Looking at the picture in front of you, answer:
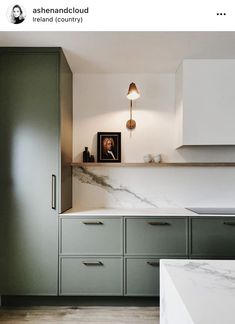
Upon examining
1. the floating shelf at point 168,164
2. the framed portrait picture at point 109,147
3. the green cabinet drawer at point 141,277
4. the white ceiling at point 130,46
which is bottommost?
the green cabinet drawer at point 141,277

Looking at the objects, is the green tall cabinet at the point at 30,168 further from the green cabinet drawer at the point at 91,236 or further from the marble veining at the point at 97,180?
the marble veining at the point at 97,180

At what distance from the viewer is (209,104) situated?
279 cm

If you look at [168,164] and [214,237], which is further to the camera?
[168,164]

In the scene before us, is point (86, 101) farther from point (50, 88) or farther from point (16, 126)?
point (16, 126)

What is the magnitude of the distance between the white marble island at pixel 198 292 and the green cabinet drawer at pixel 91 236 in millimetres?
1320

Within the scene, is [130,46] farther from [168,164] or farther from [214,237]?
[214,237]

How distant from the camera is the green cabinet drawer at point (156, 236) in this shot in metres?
2.53

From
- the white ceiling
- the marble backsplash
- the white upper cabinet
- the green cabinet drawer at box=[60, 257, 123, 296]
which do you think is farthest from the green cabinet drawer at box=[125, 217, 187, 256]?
the white ceiling
